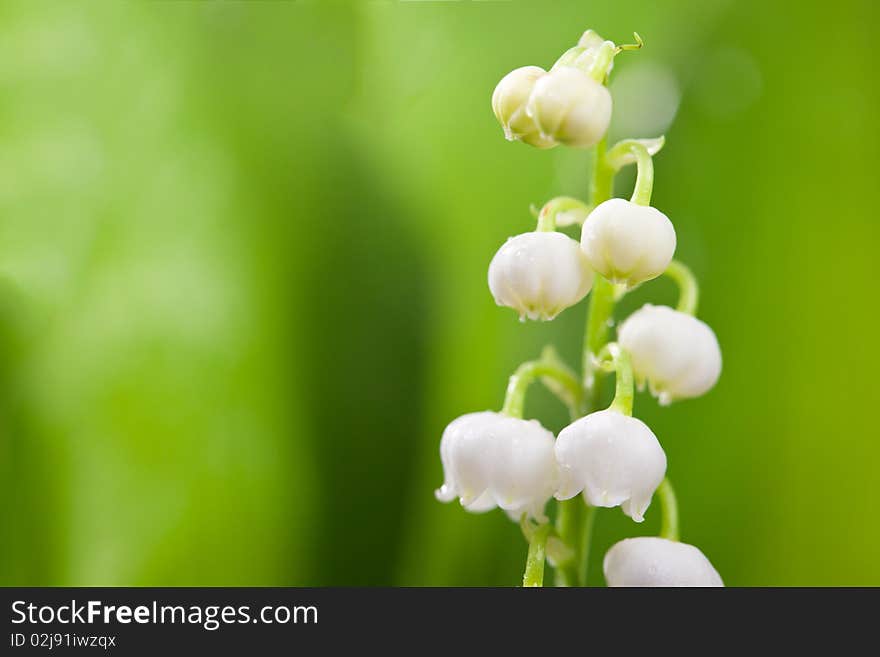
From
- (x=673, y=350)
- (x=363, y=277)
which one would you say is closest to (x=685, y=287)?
(x=673, y=350)

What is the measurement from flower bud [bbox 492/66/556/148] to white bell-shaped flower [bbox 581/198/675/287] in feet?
0.10

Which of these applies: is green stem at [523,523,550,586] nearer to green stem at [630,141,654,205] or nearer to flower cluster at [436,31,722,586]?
flower cluster at [436,31,722,586]

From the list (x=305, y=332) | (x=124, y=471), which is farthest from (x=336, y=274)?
(x=124, y=471)

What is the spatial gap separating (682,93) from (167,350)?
13.2 inches

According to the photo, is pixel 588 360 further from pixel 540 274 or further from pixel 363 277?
pixel 363 277

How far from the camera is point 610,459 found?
0.94 ft

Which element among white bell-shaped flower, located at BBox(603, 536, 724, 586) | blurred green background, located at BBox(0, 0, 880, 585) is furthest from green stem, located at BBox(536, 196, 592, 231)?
blurred green background, located at BBox(0, 0, 880, 585)

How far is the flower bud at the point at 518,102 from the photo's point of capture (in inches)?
11.3

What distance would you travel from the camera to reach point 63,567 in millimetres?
531

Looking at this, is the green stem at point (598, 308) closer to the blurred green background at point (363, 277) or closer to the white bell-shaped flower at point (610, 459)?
the white bell-shaped flower at point (610, 459)

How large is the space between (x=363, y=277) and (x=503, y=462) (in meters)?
0.29

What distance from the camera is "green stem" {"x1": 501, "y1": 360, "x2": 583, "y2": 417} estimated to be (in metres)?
0.31

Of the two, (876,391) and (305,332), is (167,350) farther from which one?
(876,391)
